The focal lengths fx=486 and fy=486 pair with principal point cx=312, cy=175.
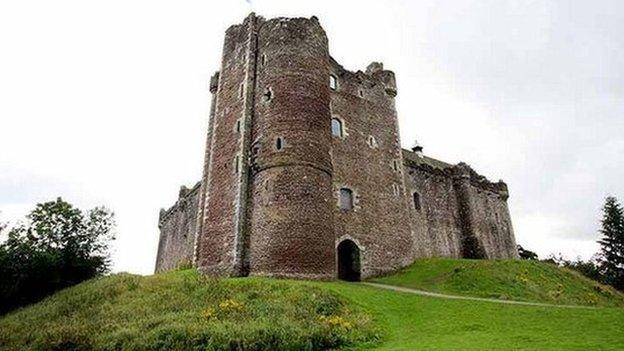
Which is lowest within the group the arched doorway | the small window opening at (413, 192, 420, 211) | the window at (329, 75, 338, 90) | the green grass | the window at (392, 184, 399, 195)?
the green grass

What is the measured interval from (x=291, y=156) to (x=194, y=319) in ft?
37.8

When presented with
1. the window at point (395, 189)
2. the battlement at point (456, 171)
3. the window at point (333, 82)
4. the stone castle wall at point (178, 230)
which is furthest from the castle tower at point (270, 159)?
the battlement at point (456, 171)

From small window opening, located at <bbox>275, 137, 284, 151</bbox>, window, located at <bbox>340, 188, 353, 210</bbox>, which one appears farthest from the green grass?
window, located at <bbox>340, 188, 353, 210</bbox>

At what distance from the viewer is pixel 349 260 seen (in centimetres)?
2922

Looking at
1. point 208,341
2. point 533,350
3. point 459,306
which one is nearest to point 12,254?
point 208,341

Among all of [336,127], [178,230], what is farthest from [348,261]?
[178,230]

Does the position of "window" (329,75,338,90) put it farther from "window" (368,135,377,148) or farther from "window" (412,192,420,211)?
"window" (412,192,420,211)

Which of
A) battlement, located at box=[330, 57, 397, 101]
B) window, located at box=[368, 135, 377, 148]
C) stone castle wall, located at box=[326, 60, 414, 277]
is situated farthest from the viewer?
battlement, located at box=[330, 57, 397, 101]

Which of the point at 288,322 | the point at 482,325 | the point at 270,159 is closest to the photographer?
the point at 482,325

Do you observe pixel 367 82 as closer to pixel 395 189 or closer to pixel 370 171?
pixel 370 171

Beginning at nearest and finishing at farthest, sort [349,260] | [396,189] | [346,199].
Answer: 1. [349,260]
2. [346,199]
3. [396,189]

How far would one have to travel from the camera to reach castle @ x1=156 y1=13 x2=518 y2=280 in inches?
961

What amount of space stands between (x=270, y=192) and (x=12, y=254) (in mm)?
16178

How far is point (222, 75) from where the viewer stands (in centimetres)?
3200
